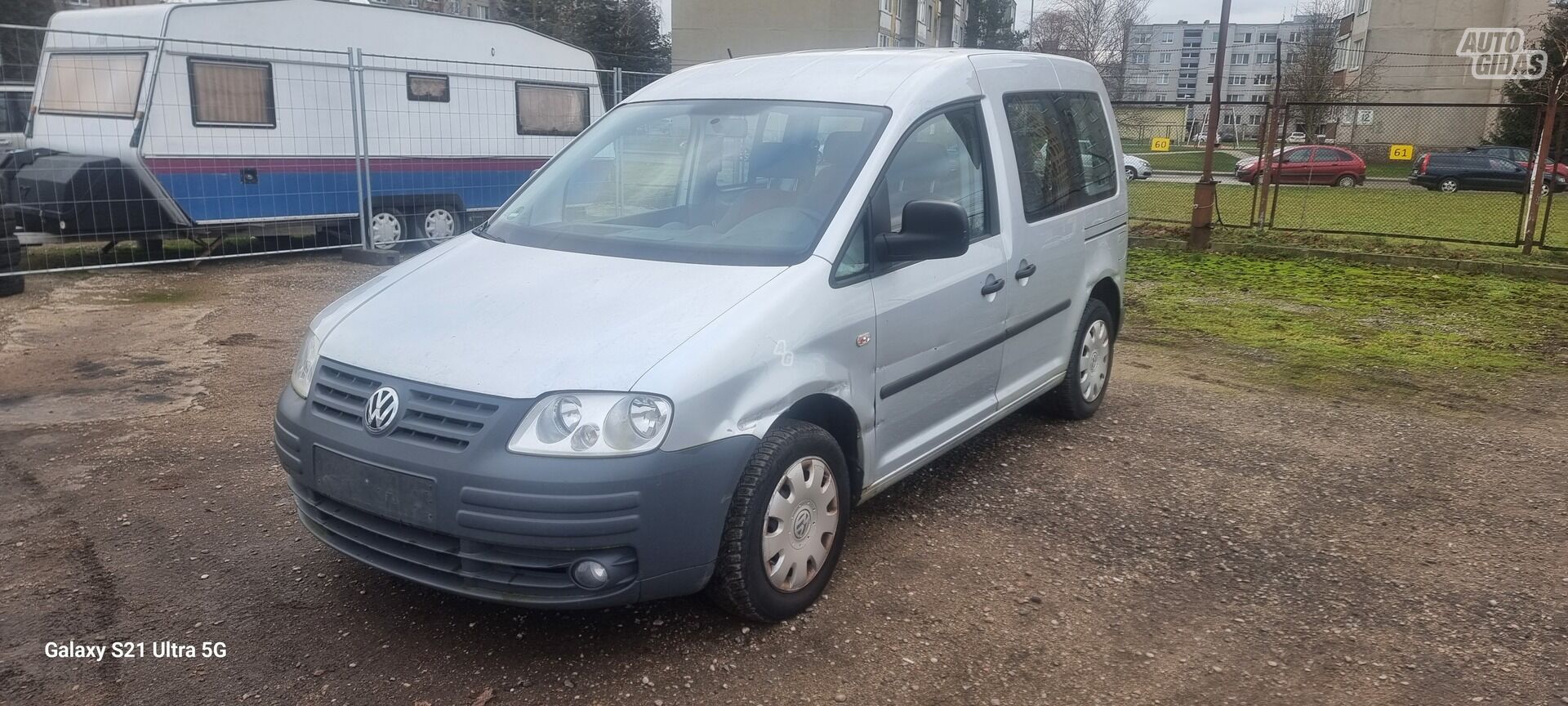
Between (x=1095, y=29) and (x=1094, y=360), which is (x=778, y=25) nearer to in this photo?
(x=1095, y=29)

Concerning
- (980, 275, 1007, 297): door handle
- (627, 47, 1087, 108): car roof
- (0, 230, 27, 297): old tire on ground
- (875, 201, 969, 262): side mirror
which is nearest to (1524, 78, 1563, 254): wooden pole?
(627, 47, 1087, 108): car roof

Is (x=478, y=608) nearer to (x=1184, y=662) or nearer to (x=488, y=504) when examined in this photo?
(x=488, y=504)

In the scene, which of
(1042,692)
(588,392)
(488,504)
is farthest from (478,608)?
(1042,692)

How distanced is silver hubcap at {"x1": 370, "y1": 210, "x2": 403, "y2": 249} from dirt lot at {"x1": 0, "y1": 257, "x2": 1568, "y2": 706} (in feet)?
19.0

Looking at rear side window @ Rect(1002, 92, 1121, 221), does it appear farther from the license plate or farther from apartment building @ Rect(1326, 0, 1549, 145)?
apartment building @ Rect(1326, 0, 1549, 145)

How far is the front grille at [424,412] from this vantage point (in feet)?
10.0

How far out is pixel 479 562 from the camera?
3.13 metres

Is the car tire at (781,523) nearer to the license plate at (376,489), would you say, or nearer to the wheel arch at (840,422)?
the wheel arch at (840,422)

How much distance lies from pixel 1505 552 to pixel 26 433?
6.78m

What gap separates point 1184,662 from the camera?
135 inches

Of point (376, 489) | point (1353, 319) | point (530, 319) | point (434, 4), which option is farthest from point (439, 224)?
point (434, 4)

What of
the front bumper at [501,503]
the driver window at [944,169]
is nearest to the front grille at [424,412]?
the front bumper at [501,503]

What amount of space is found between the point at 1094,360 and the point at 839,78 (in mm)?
2481

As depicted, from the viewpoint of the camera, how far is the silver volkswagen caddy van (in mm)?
3049
